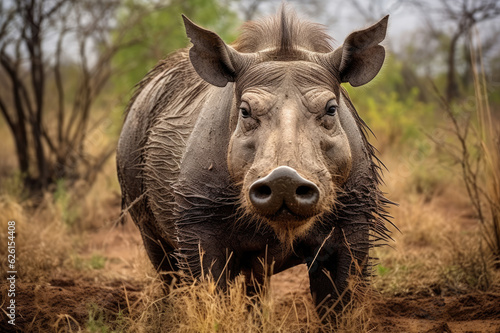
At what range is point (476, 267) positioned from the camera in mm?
4953

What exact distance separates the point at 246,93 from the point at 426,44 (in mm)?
19864

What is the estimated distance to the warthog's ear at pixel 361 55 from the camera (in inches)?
139

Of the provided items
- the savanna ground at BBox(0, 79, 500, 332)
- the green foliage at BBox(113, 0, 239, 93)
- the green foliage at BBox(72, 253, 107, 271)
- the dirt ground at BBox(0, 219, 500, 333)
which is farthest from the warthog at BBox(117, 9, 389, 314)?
the green foliage at BBox(113, 0, 239, 93)

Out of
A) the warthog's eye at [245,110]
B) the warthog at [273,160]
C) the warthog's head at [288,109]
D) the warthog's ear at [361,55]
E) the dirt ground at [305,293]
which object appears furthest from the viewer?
the dirt ground at [305,293]

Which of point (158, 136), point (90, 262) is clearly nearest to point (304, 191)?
point (158, 136)

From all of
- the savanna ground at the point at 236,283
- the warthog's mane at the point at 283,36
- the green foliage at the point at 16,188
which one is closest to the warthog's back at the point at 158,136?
the savanna ground at the point at 236,283

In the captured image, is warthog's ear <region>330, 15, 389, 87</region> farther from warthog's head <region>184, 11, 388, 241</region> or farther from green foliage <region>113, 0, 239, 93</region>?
green foliage <region>113, 0, 239, 93</region>

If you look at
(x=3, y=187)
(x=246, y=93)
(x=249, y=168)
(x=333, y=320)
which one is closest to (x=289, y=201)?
(x=249, y=168)

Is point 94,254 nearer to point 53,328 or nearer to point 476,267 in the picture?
point 53,328

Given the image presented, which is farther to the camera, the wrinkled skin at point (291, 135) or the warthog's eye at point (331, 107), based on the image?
the warthog's eye at point (331, 107)

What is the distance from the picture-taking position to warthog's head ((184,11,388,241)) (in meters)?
2.93

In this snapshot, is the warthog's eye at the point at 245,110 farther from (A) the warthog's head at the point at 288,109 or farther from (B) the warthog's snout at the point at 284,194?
(B) the warthog's snout at the point at 284,194

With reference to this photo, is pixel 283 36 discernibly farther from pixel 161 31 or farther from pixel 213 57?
pixel 161 31

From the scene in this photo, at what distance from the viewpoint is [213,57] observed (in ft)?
11.9
